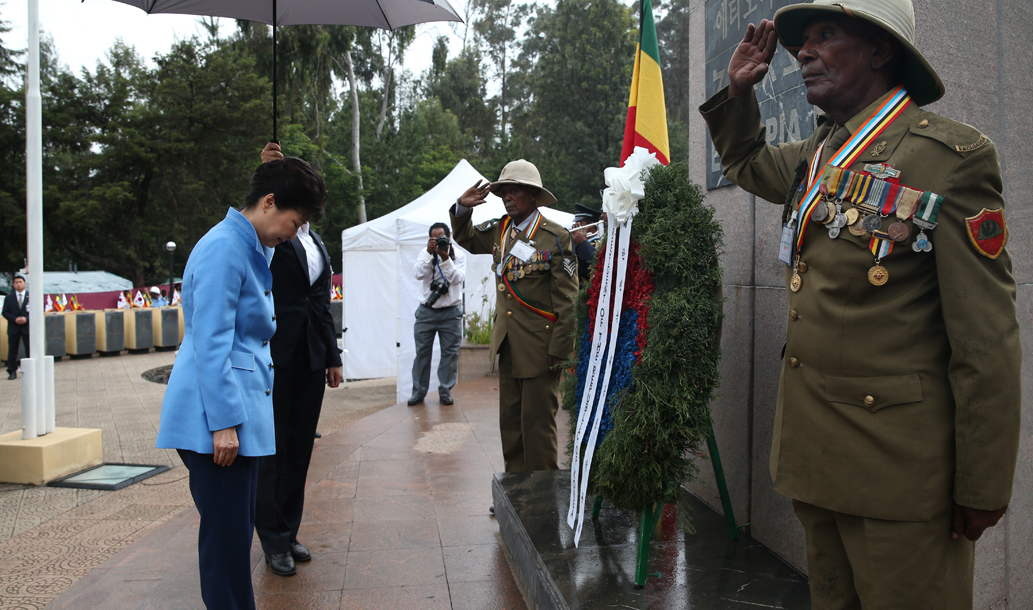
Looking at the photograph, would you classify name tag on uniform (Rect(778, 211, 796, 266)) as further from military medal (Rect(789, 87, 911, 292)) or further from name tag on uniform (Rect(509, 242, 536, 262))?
name tag on uniform (Rect(509, 242, 536, 262))

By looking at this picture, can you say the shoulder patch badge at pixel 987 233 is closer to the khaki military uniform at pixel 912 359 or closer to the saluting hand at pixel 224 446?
the khaki military uniform at pixel 912 359

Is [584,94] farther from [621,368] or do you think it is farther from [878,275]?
[878,275]

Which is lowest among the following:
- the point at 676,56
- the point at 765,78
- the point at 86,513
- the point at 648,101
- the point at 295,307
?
the point at 86,513

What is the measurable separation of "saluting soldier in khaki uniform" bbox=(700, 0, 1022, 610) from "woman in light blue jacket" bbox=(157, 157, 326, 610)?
1.68 m

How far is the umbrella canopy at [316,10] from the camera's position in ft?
13.0

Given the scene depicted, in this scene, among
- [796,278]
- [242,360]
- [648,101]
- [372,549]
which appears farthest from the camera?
[372,549]

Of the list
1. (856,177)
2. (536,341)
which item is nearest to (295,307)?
(536,341)

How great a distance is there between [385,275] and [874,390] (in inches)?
389

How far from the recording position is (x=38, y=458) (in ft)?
18.6

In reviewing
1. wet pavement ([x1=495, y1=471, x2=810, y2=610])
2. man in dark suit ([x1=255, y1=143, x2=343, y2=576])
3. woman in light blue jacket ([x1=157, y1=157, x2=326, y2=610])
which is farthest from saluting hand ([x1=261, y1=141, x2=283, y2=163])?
wet pavement ([x1=495, y1=471, x2=810, y2=610])

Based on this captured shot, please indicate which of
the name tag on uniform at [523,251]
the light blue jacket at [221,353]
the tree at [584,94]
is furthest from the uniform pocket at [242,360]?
the tree at [584,94]

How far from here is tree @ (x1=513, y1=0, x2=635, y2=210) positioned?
33.4 metres

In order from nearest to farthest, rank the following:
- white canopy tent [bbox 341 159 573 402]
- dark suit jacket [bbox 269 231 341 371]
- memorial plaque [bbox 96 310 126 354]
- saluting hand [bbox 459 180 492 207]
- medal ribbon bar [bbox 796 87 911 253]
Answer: medal ribbon bar [bbox 796 87 911 253]
dark suit jacket [bbox 269 231 341 371]
saluting hand [bbox 459 180 492 207]
white canopy tent [bbox 341 159 573 402]
memorial plaque [bbox 96 310 126 354]

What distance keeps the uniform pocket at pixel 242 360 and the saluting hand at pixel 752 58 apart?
70.6 inches
